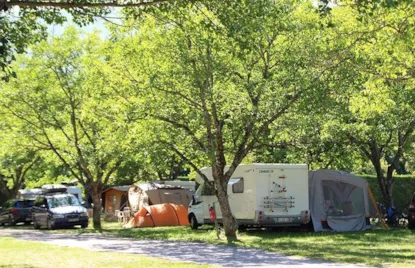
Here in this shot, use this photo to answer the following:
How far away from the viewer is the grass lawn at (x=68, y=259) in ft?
39.4

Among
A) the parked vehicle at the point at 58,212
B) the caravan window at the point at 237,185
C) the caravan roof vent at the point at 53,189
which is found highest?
the caravan roof vent at the point at 53,189

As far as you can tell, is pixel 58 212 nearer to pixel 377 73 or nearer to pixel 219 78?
pixel 219 78

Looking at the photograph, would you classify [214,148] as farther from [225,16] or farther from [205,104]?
[225,16]

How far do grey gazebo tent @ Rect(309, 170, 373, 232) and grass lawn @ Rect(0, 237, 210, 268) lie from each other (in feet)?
31.0

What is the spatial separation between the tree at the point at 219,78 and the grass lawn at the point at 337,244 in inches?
59.1

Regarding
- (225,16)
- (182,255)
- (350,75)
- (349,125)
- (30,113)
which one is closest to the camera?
(225,16)

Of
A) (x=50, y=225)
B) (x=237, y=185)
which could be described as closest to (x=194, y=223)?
(x=237, y=185)

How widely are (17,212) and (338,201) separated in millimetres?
18388

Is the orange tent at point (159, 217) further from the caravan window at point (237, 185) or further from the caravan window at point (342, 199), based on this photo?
the caravan window at point (342, 199)

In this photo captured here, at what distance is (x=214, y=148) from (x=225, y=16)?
30.2 ft

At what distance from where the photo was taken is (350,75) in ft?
54.2

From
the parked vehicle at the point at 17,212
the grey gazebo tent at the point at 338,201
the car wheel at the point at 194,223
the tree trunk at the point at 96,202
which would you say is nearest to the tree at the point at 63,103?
the tree trunk at the point at 96,202

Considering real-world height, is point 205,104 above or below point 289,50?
below

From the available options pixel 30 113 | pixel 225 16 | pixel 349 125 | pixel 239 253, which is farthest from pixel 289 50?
pixel 30 113
